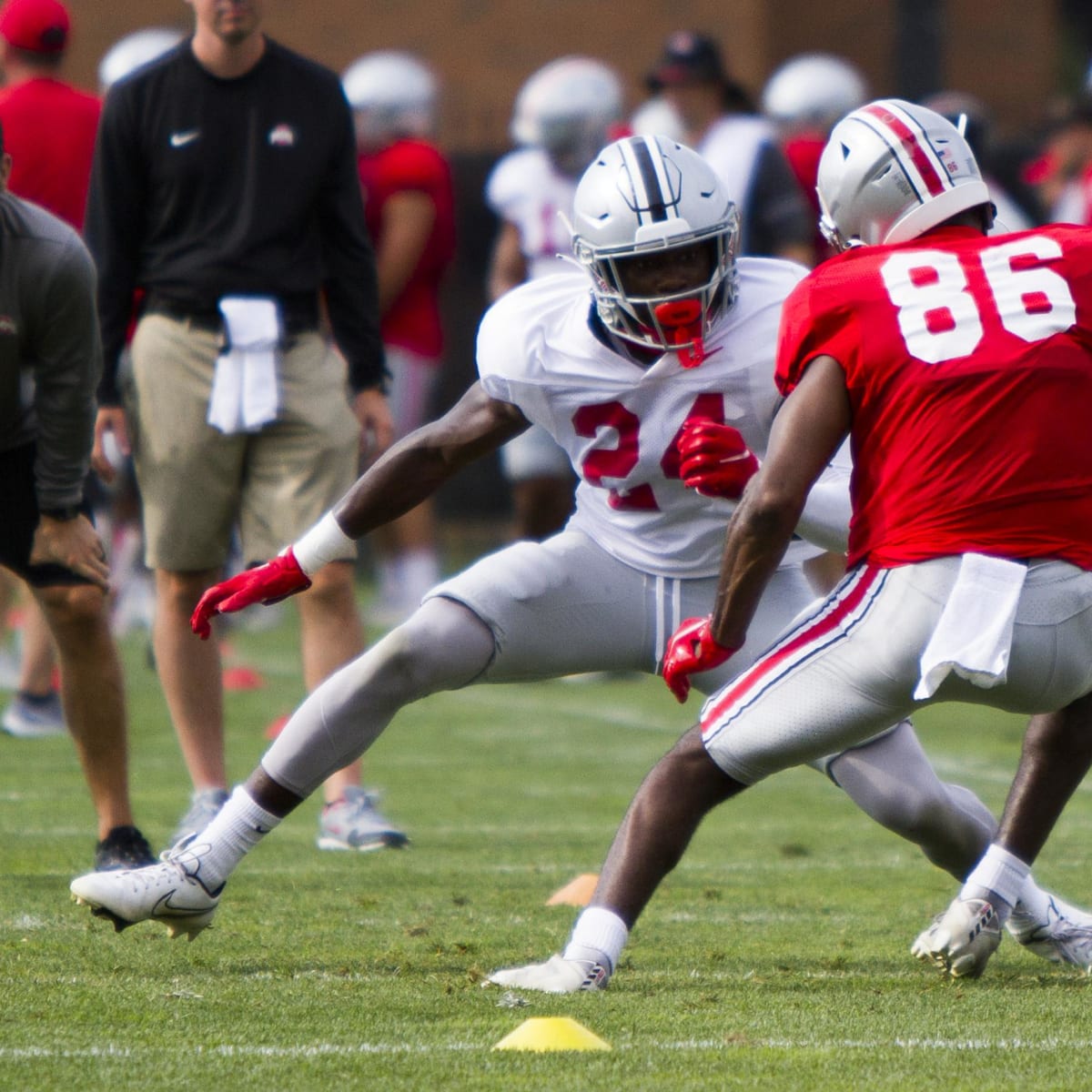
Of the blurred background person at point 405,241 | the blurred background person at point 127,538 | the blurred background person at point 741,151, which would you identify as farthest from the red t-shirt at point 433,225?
the blurred background person at point 741,151

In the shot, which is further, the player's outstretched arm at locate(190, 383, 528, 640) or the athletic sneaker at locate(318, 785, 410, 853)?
the athletic sneaker at locate(318, 785, 410, 853)

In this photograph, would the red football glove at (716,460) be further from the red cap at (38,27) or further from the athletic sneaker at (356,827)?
the red cap at (38,27)

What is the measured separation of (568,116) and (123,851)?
490 centimetres

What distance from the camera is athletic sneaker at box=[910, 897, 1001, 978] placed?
377cm

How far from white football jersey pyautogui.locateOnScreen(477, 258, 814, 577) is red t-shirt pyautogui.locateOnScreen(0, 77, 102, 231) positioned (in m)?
3.06

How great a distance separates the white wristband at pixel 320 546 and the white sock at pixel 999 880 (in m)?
1.27

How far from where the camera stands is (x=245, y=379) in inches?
208

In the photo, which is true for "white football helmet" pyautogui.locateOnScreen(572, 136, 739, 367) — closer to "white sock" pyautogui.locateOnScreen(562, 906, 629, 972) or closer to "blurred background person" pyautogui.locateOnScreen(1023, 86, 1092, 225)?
"white sock" pyautogui.locateOnScreen(562, 906, 629, 972)

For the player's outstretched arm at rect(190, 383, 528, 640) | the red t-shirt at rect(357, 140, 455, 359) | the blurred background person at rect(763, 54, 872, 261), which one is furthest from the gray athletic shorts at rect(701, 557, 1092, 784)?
the blurred background person at rect(763, 54, 872, 261)

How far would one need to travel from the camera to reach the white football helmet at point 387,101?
9750 millimetres

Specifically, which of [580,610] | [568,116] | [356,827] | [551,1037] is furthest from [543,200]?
[551,1037]

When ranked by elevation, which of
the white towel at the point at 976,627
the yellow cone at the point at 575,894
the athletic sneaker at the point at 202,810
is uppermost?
the white towel at the point at 976,627

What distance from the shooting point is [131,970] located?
12.7 feet

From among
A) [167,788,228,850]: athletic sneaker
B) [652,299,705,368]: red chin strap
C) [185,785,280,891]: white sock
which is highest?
[652,299,705,368]: red chin strap
